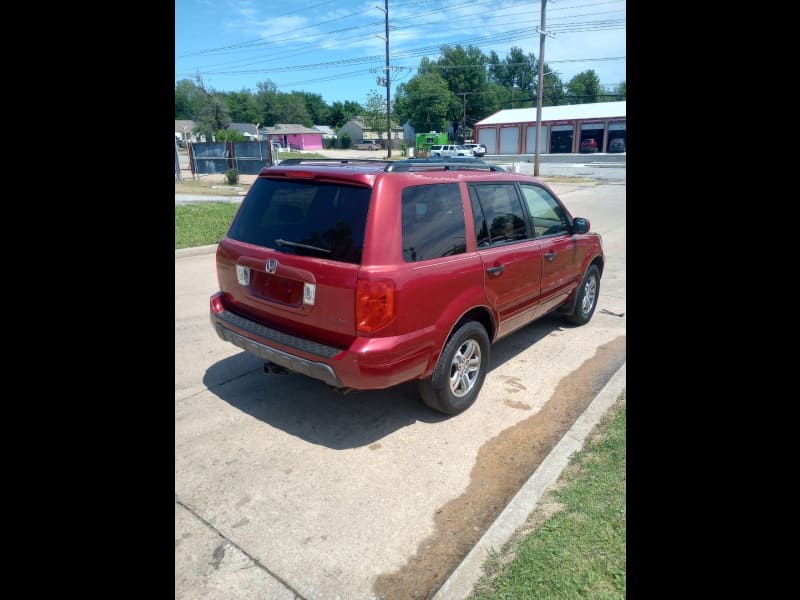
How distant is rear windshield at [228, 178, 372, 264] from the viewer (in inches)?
133

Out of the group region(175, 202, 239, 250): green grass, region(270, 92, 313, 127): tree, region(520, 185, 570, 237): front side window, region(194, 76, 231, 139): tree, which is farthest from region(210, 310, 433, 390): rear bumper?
region(270, 92, 313, 127): tree

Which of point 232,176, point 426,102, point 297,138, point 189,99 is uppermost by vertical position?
point 189,99

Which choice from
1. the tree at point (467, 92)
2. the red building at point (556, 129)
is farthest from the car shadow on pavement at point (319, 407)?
the tree at point (467, 92)

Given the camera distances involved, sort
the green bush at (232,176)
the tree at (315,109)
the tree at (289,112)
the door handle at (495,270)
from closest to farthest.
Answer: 1. the door handle at (495,270)
2. the green bush at (232,176)
3. the tree at (289,112)
4. the tree at (315,109)

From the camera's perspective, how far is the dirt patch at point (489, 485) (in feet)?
8.44

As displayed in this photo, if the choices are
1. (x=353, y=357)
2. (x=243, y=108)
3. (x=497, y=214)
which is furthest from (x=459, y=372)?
(x=243, y=108)

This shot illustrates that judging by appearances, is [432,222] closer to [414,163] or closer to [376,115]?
[414,163]

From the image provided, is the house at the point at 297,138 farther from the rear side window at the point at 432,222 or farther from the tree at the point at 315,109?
the rear side window at the point at 432,222

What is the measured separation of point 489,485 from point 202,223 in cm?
1117

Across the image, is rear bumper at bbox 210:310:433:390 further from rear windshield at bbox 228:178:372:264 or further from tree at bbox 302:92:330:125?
tree at bbox 302:92:330:125

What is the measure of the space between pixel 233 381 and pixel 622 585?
3431 millimetres

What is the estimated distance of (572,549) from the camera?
8.57 ft
